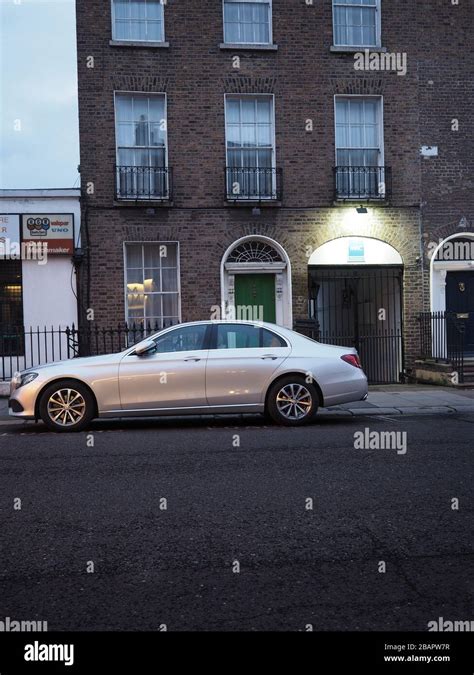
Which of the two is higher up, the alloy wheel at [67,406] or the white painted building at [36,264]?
the white painted building at [36,264]

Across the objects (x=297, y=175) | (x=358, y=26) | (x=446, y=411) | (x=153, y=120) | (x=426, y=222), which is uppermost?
(x=358, y=26)

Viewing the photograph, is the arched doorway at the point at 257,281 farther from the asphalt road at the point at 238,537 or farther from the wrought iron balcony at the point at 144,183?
the asphalt road at the point at 238,537

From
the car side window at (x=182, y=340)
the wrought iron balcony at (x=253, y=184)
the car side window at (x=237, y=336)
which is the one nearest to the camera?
the car side window at (x=182, y=340)

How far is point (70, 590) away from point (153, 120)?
15.3 meters

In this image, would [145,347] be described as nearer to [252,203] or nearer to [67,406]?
[67,406]

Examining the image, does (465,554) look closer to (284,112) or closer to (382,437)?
(382,437)

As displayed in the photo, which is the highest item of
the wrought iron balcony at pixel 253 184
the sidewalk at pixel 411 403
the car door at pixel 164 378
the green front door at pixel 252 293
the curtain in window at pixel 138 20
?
the curtain in window at pixel 138 20

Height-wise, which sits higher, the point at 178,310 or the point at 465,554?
the point at 178,310

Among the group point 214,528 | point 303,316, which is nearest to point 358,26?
point 303,316

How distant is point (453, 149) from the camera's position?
18.3m

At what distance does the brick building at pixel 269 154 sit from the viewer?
687 inches

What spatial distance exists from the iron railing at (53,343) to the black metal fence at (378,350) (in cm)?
474

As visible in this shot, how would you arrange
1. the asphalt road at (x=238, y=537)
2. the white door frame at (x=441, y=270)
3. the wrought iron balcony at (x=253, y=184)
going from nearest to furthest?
1. the asphalt road at (x=238, y=537)
2. the wrought iron balcony at (x=253, y=184)
3. the white door frame at (x=441, y=270)

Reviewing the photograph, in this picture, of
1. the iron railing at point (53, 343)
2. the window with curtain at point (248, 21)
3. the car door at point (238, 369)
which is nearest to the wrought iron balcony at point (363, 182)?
the window with curtain at point (248, 21)
